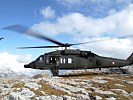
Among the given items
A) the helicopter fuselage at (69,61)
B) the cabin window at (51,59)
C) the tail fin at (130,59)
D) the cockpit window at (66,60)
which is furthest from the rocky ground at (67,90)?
the tail fin at (130,59)

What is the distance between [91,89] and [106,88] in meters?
1.95

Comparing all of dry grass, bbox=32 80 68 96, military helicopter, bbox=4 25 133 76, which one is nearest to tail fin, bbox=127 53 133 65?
military helicopter, bbox=4 25 133 76

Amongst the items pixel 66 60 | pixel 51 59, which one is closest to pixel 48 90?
pixel 51 59

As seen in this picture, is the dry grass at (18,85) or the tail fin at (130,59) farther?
the tail fin at (130,59)

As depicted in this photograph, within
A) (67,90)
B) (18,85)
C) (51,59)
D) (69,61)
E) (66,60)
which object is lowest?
(67,90)

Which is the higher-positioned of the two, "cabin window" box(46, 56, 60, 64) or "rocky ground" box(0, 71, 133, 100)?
"cabin window" box(46, 56, 60, 64)

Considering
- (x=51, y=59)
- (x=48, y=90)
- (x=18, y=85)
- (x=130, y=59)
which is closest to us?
(x=48, y=90)

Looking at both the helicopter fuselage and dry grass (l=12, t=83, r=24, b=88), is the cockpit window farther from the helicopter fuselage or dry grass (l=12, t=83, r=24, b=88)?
dry grass (l=12, t=83, r=24, b=88)

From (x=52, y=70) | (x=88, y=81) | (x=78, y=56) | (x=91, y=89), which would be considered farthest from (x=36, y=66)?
(x=91, y=89)

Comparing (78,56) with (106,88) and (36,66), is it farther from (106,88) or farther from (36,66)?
(106,88)

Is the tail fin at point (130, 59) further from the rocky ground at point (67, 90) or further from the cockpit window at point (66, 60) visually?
the cockpit window at point (66, 60)

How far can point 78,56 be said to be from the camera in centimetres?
3894

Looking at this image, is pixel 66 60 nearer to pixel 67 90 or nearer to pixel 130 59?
pixel 67 90

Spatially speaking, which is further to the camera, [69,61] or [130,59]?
[130,59]
